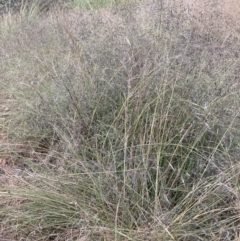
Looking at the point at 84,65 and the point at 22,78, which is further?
the point at 22,78

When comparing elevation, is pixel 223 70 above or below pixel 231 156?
above

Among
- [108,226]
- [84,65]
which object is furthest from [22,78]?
[108,226]

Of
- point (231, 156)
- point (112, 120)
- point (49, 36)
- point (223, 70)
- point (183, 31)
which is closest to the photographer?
point (231, 156)

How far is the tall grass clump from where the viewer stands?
6.24 feet

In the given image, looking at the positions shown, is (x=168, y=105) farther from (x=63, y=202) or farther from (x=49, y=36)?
(x=49, y=36)

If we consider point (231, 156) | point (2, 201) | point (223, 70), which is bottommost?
point (2, 201)

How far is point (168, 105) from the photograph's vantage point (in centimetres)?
210

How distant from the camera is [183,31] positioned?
9.45ft

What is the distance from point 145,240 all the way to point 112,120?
2.69ft

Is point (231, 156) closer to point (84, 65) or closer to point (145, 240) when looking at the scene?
point (145, 240)

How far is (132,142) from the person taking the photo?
2.10 m

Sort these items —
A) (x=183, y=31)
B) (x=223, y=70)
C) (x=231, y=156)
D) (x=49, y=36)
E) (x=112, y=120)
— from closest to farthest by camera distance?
(x=231, y=156), (x=112, y=120), (x=223, y=70), (x=183, y=31), (x=49, y=36)

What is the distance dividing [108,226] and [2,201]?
0.59 metres

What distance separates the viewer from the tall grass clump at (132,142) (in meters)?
1.90
